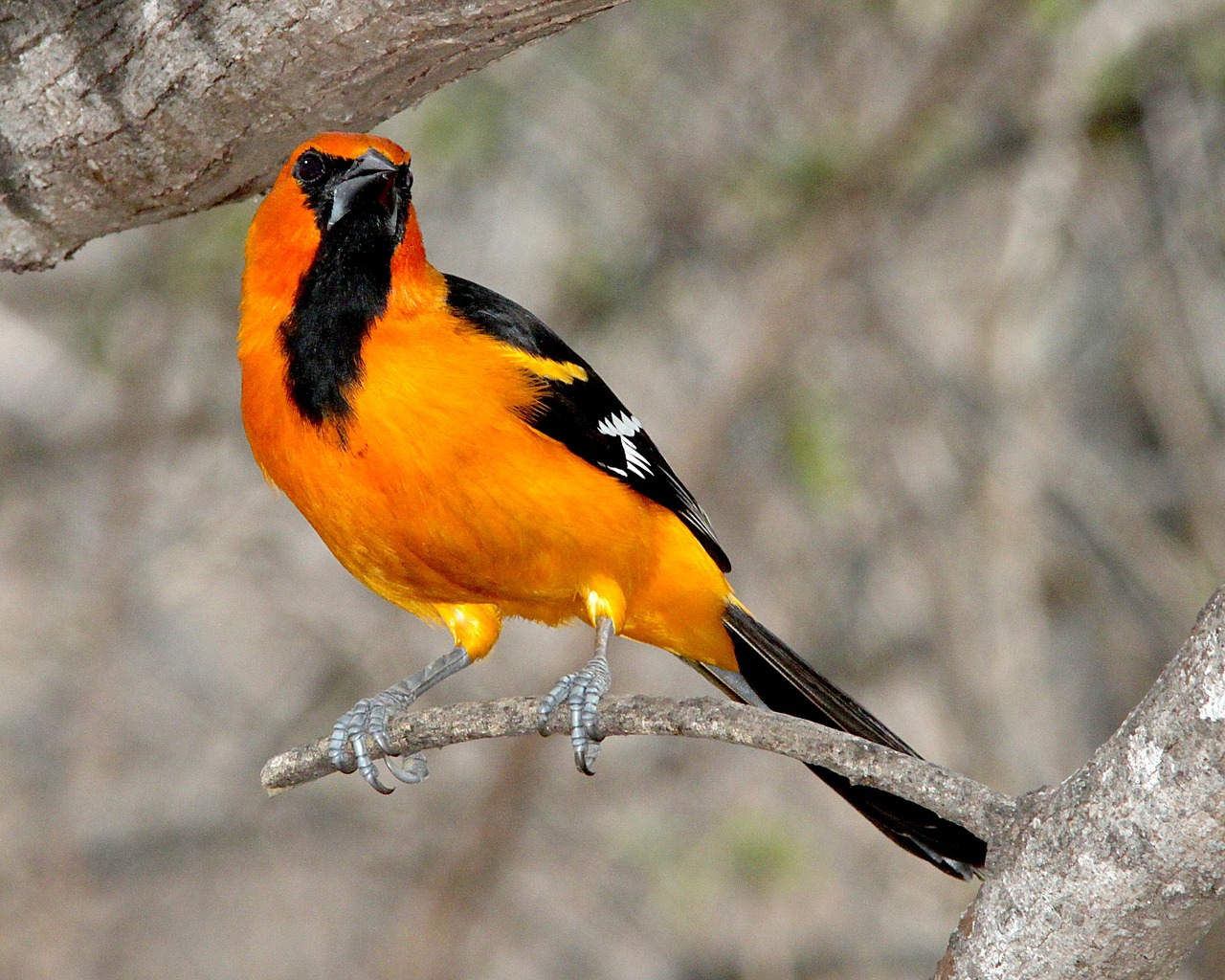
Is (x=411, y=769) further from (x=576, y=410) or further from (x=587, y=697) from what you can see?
(x=576, y=410)

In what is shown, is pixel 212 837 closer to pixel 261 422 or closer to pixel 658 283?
pixel 658 283

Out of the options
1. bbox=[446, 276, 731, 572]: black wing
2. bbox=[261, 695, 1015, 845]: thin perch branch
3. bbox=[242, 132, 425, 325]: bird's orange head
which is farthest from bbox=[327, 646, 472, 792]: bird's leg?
bbox=[242, 132, 425, 325]: bird's orange head

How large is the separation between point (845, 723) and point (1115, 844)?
1.82 m

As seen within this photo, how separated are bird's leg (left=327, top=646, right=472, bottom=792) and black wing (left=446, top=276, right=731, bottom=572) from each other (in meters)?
0.70

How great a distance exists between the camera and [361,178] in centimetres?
305

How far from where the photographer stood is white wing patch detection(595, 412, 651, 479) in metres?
3.64

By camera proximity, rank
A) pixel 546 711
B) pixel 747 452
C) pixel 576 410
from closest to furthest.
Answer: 1. pixel 546 711
2. pixel 576 410
3. pixel 747 452

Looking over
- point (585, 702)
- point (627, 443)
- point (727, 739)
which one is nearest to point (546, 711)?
point (727, 739)

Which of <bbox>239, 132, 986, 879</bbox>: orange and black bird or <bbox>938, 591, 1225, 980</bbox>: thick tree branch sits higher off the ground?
<bbox>239, 132, 986, 879</bbox>: orange and black bird

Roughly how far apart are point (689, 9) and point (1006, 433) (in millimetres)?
2267

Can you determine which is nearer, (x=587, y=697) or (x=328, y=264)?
(x=328, y=264)

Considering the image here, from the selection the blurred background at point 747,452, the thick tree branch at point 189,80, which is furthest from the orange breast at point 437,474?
the blurred background at point 747,452

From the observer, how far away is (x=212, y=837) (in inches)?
291

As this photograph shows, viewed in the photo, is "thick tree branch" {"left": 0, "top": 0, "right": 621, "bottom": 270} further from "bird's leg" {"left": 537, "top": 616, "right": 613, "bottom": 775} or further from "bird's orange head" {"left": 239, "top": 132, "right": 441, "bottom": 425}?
"bird's leg" {"left": 537, "top": 616, "right": 613, "bottom": 775}
